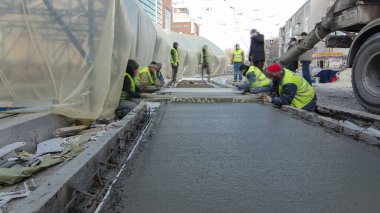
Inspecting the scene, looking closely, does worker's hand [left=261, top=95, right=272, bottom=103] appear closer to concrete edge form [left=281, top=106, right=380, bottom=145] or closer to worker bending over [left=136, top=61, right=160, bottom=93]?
concrete edge form [left=281, top=106, right=380, bottom=145]

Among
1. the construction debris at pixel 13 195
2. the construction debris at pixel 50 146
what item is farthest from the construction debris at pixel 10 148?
the construction debris at pixel 13 195

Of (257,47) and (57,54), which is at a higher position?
(257,47)

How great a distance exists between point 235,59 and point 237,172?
40.8 feet

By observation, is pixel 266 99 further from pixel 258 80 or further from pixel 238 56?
pixel 238 56

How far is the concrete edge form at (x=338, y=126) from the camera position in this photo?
3662mm

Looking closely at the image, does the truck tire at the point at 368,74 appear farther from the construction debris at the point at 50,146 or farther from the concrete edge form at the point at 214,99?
the construction debris at the point at 50,146

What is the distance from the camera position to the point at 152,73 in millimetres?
9055

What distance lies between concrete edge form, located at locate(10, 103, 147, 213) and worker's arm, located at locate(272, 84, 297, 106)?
134 inches

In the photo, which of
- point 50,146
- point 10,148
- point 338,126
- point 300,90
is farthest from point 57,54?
point 300,90

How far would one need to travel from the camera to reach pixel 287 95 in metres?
5.98

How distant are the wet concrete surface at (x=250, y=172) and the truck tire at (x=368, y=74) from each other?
1.43 meters

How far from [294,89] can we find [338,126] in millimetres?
1750

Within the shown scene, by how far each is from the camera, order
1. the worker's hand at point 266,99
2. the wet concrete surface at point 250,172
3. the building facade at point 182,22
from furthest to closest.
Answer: the building facade at point 182,22, the worker's hand at point 266,99, the wet concrete surface at point 250,172

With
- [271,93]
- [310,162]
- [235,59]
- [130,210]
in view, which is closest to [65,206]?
[130,210]
